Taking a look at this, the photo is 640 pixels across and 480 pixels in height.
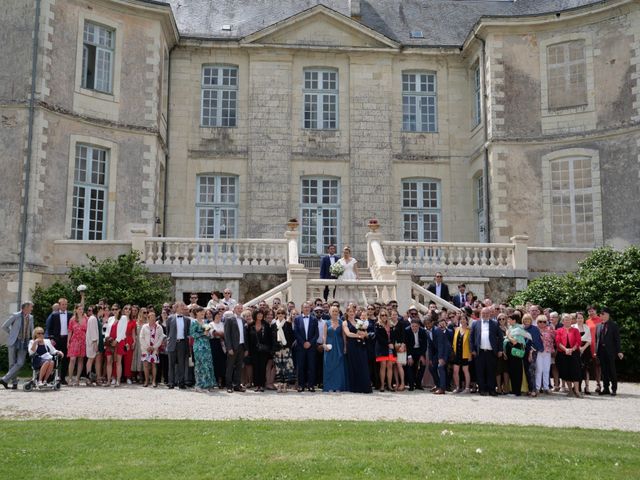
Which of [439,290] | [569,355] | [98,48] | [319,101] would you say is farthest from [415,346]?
[98,48]

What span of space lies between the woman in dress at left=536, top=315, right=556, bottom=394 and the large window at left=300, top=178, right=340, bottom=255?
984 cm

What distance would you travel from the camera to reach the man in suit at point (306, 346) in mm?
11461

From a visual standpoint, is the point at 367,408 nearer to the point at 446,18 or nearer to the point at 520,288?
the point at 520,288

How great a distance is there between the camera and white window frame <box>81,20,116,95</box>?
60.3ft

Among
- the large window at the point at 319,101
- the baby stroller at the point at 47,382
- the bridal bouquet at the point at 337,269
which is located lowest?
the baby stroller at the point at 47,382

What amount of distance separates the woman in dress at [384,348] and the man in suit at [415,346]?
0.34 metres

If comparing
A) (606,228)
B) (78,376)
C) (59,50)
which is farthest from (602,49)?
(78,376)

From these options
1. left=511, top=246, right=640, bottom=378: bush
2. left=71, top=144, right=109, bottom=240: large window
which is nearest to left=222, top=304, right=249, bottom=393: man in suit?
left=511, top=246, right=640, bottom=378: bush

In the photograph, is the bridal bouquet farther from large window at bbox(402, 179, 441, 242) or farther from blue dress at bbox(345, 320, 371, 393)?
large window at bbox(402, 179, 441, 242)

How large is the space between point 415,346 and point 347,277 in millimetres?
3812

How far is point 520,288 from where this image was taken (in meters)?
17.3

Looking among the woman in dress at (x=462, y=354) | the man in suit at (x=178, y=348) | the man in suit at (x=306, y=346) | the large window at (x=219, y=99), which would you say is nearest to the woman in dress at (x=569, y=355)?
the woman in dress at (x=462, y=354)

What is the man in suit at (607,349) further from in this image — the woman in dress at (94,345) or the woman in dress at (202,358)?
the woman in dress at (94,345)

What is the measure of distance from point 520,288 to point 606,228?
→ 3.24 m
